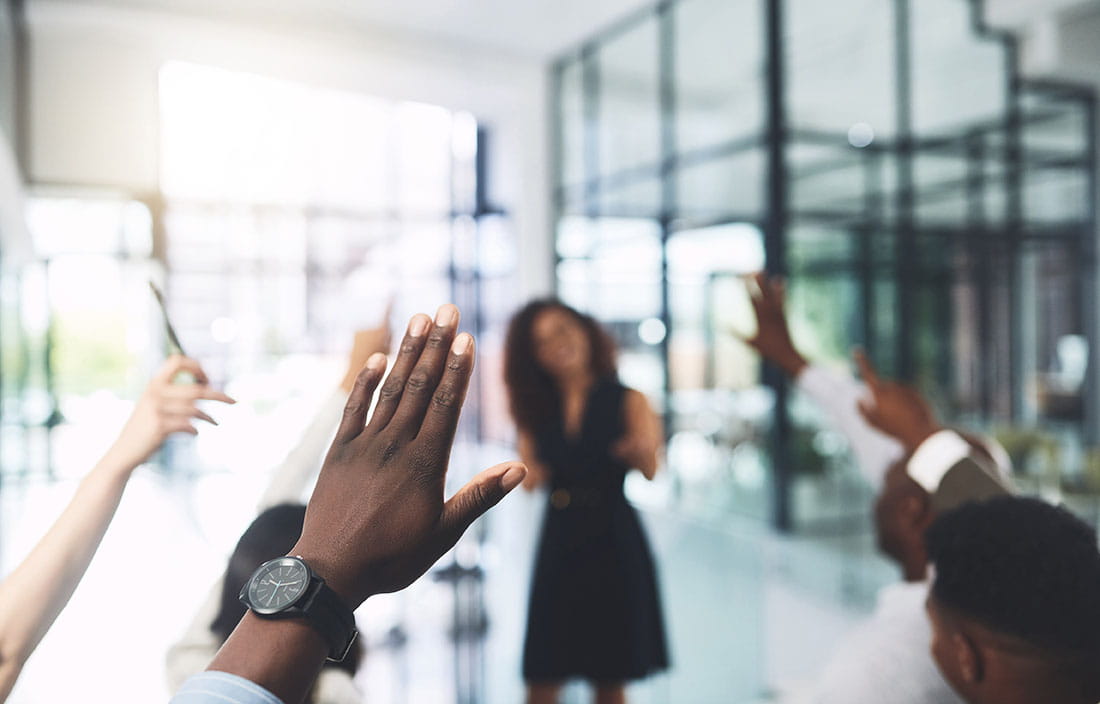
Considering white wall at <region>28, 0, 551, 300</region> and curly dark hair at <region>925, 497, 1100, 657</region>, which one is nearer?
curly dark hair at <region>925, 497, 1100, 657</region>

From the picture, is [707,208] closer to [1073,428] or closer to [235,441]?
[1073,428]

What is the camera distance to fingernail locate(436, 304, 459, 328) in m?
0.61

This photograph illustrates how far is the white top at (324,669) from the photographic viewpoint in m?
0.96

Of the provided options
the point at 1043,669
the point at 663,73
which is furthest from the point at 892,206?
the point at 1043,669

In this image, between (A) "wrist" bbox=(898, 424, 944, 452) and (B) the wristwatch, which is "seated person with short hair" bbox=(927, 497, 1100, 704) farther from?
(B) the wristwatch

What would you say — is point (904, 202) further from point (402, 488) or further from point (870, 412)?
point (402, 488)

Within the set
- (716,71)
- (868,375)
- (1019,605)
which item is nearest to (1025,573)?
(1019,605)

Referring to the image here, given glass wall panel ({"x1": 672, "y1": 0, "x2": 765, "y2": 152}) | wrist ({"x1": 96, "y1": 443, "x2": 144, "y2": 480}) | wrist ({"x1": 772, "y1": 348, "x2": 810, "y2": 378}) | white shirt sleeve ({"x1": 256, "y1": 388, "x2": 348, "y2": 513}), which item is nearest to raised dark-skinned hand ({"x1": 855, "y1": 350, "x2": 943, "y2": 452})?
wrist ({"x1": 772, "y1": 348, "x2": 810, "y2": 378})

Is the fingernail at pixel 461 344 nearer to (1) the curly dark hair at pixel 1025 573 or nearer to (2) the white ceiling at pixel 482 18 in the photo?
(1) the curly dark hair at pixel 1025 573

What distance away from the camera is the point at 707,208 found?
16.8 feet

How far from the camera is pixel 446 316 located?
619mm

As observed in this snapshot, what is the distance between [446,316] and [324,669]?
597mm

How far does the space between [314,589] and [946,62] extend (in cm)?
548

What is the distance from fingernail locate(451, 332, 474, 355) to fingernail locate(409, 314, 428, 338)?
3cm
